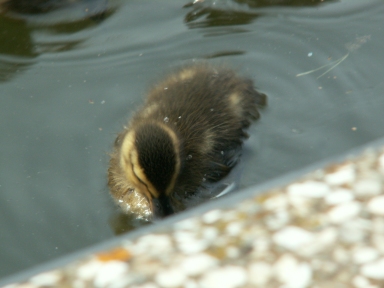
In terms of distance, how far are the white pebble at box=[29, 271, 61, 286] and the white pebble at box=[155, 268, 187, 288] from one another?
14 cm

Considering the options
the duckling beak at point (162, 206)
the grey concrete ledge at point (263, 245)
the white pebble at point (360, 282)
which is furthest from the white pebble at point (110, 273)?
the duckling beak at point (162, 206)

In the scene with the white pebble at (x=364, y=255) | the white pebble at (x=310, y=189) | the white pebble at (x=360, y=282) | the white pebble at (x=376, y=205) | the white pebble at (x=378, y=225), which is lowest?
the white pebble at (x=360, y=282)

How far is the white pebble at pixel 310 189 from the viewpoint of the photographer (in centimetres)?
93

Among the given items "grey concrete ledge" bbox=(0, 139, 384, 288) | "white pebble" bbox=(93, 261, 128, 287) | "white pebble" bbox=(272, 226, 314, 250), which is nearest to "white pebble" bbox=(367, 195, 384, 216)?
"grey concrete ledge" bbox=(0, 139, 384, 288)

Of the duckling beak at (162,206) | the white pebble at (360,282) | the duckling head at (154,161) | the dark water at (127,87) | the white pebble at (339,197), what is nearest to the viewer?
the white pebble at (360,282)

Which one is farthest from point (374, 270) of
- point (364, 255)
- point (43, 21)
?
point (43, 21)

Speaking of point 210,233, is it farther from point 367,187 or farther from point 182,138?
point 182,138

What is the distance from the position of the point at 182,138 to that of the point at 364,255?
1.65m

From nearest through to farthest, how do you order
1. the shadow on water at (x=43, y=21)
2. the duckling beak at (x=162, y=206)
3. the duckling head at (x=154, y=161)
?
the duckling head at (x=154, y=161), the duckling beak at (x=162, y=206), the shadow on water at (x=43, y=21)

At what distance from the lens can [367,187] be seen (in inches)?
36.9

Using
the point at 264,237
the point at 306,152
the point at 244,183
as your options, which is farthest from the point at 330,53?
the point at 264,237

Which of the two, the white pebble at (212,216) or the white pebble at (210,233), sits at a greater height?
the white pebble at (212,216)

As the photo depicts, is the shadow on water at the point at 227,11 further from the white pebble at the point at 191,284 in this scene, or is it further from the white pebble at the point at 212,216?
the white pebble at the point at 191,284

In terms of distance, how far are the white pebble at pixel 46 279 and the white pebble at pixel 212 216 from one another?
0.23m
